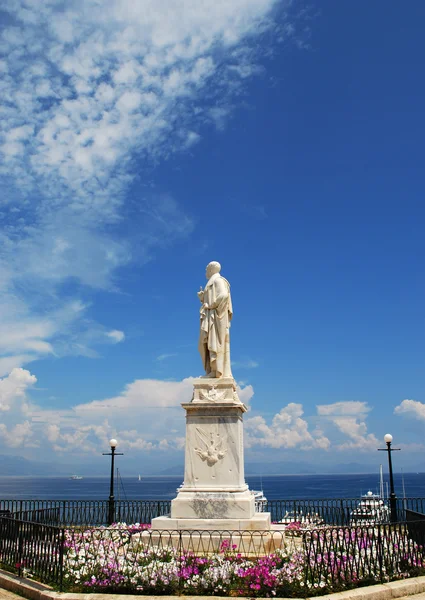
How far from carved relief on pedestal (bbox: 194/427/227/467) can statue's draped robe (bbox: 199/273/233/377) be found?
136cm

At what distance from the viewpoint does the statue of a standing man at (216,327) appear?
11.7 meters

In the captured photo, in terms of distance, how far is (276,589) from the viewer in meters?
7.30

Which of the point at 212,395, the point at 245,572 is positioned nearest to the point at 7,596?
the point at 245,572

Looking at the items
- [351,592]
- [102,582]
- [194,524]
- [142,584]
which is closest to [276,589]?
[351,592]

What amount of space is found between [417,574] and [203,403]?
487cm

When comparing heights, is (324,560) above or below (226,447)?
below

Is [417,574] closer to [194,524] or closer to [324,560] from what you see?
[324,560]

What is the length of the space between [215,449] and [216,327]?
8.75ft

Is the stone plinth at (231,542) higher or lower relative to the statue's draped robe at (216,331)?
lower

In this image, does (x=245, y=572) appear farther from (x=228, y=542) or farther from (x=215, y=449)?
(x=215, y=449)

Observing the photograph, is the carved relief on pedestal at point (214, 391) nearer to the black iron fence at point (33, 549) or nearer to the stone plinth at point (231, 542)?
the stone plinth at point (231, 542)

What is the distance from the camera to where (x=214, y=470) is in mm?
10805

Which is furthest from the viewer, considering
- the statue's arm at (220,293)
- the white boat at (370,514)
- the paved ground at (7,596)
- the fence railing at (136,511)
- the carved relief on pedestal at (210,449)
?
the white boat at (370,514)

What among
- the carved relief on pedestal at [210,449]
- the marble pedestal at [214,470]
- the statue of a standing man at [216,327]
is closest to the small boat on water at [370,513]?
the marble pedestal at [214,470]
